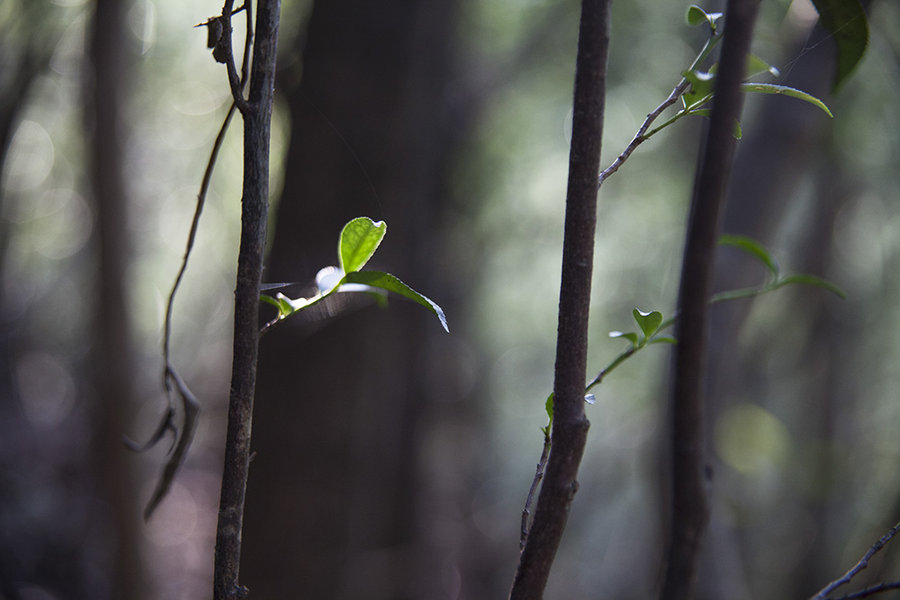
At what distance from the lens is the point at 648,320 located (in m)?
0.26

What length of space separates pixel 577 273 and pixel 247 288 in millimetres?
102

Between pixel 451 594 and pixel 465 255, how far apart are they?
1310 mm

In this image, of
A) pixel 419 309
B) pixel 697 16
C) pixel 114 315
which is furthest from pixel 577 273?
pixel 419 309

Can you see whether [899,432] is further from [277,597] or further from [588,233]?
[588,233]

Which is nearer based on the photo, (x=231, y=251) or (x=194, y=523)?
(x=231, y=251)

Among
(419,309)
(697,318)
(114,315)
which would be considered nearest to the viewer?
(697,318)

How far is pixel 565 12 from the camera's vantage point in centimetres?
262

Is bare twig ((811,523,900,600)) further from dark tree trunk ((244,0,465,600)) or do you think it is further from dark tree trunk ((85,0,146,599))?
dark tree trunk ((85,0,146,599))

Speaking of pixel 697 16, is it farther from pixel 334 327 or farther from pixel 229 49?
pixel 334 327

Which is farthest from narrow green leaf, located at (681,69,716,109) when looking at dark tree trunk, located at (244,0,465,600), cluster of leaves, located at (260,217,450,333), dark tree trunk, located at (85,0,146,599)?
dark tree trunk, located at (85,0,146,599)

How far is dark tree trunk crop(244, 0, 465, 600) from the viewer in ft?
3.65

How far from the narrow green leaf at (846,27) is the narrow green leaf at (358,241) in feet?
0.60

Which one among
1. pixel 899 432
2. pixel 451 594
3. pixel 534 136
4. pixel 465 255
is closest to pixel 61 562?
pixel 451 594

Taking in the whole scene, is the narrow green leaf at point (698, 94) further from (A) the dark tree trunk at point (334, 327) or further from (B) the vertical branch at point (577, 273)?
(A) the dark tree trunk at point (334, 327)
